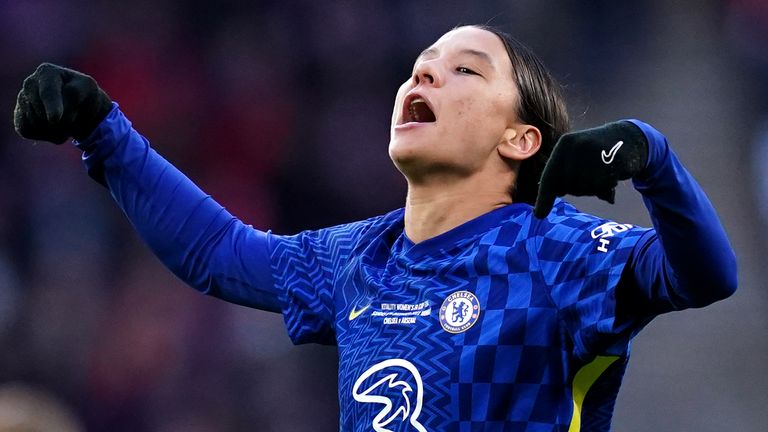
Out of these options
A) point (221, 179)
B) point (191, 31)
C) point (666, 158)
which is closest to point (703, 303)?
point (666, 158)

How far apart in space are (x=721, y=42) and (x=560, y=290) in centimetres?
376

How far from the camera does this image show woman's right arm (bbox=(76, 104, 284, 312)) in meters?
2.75

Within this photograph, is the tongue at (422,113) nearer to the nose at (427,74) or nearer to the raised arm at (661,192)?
the nose at (427,74)

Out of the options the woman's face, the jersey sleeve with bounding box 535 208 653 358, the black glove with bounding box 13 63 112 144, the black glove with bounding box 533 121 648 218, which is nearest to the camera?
the black glove with bounding box 533 121 648 218

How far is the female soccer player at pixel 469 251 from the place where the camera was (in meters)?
1.91

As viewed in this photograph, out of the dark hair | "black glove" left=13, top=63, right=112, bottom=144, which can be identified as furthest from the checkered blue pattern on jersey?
"black glove" left=13, top=63, right=112, bottom=144

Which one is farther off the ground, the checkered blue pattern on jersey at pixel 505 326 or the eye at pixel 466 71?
the eye at pixel 466 71

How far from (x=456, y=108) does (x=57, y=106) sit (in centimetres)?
94

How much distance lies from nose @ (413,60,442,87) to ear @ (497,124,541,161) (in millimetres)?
217

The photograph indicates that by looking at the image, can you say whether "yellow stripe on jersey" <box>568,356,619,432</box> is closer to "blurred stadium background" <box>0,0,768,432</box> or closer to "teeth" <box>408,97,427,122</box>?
"teeth" <box>408,97,427,122</box>

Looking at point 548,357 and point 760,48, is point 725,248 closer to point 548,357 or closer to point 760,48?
point 548,357

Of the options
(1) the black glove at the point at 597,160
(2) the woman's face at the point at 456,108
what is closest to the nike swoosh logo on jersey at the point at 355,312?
(2) the woman's face at the point at 456,108

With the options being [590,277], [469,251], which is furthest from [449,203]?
[590,277]

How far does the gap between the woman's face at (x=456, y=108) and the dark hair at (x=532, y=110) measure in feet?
0.09
